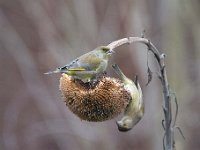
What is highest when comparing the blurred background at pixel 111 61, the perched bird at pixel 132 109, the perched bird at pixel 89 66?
the blurred background at pixel 111 61

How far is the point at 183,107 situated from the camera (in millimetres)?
6520

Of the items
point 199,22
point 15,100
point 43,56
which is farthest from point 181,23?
point 15,100

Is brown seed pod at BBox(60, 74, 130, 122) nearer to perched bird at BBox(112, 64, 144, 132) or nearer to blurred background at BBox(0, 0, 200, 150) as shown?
perched bird at BBox(112, 64, 144, 132)

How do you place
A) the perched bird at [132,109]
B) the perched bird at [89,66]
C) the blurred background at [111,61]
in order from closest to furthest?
1. the perched bird at [89,66]
2. the perched bird at [132,109]
3. the blurred background at [111,61]

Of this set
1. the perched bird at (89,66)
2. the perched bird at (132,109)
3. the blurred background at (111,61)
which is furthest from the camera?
the blurred background at (111,61)

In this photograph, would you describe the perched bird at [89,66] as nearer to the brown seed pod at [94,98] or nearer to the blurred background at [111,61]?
the brown seed pod at [94,98]

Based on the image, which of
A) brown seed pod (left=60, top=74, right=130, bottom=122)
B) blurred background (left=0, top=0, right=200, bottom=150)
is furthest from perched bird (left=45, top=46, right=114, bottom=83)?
blurred background (left=0, top=0, right=200, bottom=150)

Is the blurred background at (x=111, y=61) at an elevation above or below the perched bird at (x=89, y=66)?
above

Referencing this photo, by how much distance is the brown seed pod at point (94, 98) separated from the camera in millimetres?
2867

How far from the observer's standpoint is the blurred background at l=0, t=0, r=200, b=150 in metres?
6.31

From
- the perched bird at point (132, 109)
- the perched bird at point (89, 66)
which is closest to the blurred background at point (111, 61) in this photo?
the perched bird at point (132, 109)

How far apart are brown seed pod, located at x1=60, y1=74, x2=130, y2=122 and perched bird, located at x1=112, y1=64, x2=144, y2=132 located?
0.03 meters

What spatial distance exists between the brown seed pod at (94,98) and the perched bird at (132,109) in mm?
34

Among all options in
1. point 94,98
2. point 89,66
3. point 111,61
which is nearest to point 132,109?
point 94,98
